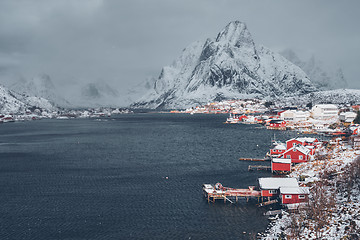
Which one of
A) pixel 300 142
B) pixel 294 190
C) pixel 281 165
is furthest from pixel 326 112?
pixel 294 190

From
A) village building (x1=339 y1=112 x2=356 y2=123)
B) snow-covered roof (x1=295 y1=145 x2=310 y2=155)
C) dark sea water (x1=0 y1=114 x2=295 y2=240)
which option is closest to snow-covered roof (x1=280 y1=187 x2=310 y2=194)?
dark sea water (x1=0 y1=114 x2=295 y2=240)

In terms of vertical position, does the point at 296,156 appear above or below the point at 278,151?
below

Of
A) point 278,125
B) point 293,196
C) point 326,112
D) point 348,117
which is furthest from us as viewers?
point 326,112

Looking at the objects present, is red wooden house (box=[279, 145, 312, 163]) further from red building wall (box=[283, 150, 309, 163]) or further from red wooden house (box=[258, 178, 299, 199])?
red wooden house (box=[258, 178, 299, 199])

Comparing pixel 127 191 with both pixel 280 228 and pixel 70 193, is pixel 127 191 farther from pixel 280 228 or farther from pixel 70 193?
pixel 280 228

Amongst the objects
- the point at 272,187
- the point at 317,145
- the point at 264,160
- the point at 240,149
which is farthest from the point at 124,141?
the point at 272,187

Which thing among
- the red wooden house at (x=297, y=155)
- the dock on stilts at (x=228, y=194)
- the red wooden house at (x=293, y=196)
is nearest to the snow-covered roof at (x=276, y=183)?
the dock on stilts at (x=228, y=194)

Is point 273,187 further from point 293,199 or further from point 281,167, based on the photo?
point 281,167

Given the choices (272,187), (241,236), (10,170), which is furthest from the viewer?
(10,170)

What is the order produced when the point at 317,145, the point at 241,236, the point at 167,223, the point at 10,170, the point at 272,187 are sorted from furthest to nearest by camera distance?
the point at 317,145 < the point at 10,170 < the point at 272,187 < the point at 167,223 < the point at 241,236
